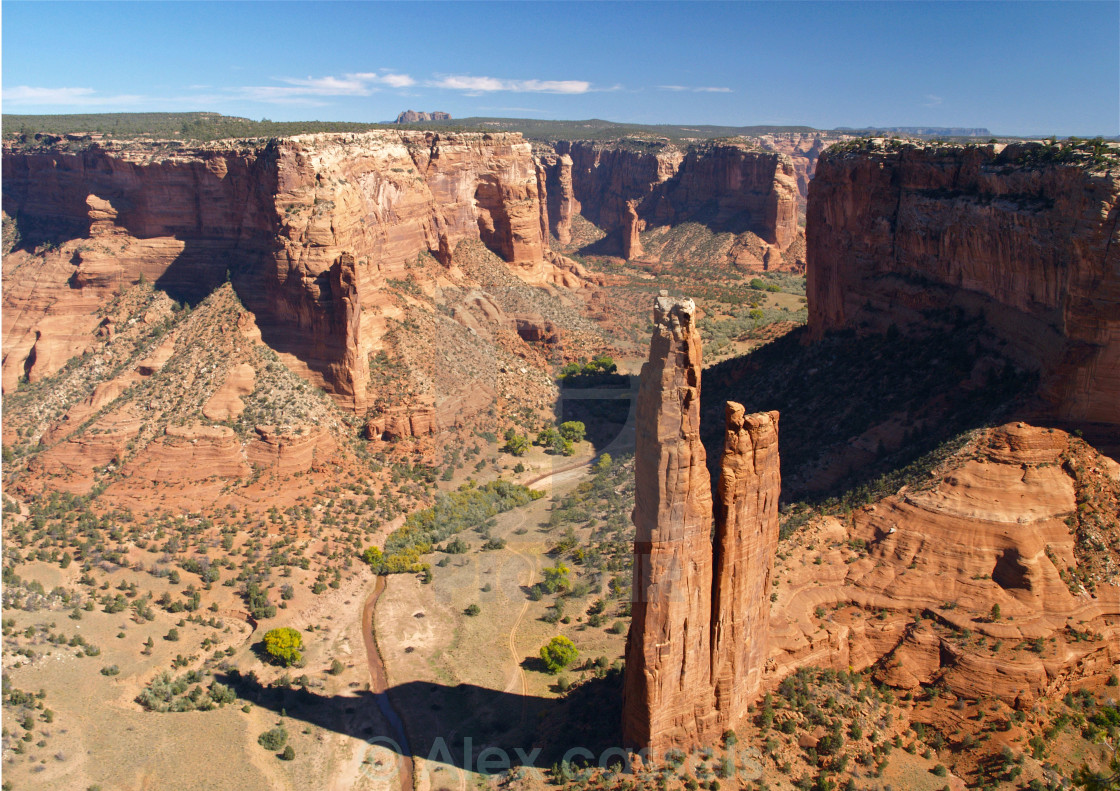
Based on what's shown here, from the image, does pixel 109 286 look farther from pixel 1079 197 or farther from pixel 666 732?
pixel 1079 197

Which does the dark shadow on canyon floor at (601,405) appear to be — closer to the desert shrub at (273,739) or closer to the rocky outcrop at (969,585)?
the rocky outcrop at (969,585)

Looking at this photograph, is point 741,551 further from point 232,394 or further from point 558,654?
point 232,394

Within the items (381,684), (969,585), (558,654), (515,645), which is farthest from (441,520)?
(969,585)

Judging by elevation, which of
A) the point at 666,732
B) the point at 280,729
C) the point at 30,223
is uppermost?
the point at 30,223

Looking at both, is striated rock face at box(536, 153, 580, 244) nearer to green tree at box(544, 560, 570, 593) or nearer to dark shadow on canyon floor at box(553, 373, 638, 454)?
dark shadow on canyon floor at box(553, 373, 638, 454)

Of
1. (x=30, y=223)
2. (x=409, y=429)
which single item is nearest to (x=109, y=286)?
(x=30, y=223)

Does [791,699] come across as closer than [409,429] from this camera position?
Yes

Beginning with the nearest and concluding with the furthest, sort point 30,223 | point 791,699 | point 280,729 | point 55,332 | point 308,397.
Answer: point 791,699 → point 280,729 → point 308,397 → point 55,332 → point 30,223

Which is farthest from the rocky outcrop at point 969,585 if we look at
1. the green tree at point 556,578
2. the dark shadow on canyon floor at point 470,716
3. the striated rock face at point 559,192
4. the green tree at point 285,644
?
the striated rock face at point 559,192
